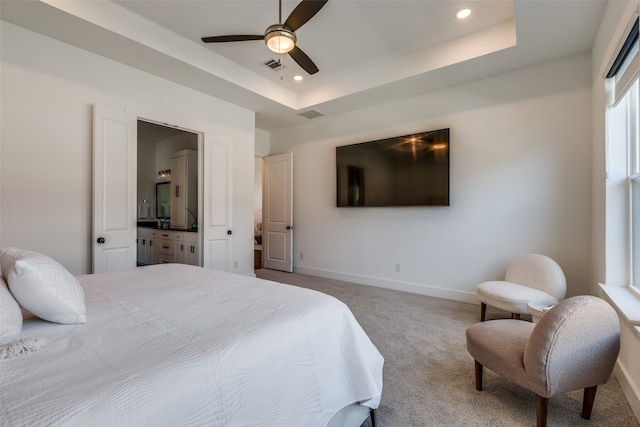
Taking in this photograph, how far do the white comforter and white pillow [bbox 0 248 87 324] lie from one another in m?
0.06

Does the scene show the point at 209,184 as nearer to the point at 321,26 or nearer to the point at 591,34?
the point at 321,26

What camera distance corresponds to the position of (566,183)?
310 centimetres

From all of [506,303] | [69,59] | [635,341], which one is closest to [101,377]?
[635,341]

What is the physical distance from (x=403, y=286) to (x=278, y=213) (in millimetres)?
2712

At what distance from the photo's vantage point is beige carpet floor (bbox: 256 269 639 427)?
164 cm

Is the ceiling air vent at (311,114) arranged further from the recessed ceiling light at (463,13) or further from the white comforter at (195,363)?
the white comforter at (195,363)

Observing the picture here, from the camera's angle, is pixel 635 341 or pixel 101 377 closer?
pixel 101 377

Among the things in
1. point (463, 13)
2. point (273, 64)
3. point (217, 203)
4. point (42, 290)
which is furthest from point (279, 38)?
point (217, 203)

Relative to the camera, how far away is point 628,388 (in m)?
1.80

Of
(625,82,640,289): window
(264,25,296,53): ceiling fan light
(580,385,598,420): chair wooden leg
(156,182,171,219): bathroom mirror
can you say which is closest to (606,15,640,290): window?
(625,82,640,289): window

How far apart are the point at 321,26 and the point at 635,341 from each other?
3.52m

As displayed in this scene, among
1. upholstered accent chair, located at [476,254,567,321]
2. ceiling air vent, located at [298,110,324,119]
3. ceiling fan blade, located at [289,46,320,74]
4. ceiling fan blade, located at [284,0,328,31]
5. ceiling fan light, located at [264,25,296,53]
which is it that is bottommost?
upholstered accent chair, located at [476,254,567,321]

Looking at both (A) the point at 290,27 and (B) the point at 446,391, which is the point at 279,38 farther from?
(B) the point at 446,391

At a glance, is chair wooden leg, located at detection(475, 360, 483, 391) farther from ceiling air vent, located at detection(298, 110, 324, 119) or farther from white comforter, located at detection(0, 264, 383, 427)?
ceiling air vent, located at detection(298, 110, 324, 119)
